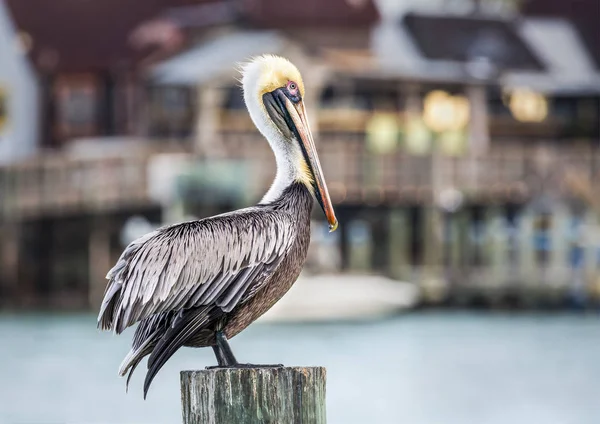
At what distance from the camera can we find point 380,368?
28.2 metres

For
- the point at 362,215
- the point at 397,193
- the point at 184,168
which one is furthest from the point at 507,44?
the point at 184,168

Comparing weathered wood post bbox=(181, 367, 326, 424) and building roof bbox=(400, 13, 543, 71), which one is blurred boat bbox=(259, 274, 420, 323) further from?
weathered wood post bbox=(181, 367, 326, 424)

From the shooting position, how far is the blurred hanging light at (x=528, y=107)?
4394cm

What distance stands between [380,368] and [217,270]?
70.8 feet

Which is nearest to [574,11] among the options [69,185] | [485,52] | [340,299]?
[485,52]

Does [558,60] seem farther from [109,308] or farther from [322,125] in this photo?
[109,308]

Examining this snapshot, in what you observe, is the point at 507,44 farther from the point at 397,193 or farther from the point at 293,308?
the point at 293,308

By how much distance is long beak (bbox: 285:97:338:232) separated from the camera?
691 cm

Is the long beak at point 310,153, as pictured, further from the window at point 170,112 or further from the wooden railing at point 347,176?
the window at point 170,112

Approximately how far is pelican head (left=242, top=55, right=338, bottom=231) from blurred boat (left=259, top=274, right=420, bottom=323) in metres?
25.2

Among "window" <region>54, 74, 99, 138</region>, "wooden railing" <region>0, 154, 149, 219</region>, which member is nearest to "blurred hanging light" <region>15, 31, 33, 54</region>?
"window" <region>54, 74, 99, 138</region>

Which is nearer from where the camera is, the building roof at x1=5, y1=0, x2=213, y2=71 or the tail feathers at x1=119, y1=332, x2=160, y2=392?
the tail feathers at x1=119, y1=332, x2=160, y2=392

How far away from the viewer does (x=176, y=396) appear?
914 inches

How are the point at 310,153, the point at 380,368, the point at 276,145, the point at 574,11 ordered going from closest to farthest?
the point at 310,153, the point at 276,145, the point at 380,368, the point at 574,11
